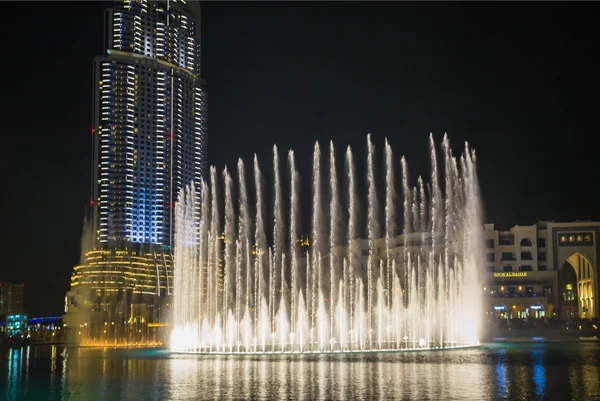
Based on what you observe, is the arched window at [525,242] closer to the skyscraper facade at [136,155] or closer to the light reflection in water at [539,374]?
the light reflection in water at [539,374]

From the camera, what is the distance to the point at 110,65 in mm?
131750

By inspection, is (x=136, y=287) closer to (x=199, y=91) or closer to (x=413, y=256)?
(x=199, y=91)

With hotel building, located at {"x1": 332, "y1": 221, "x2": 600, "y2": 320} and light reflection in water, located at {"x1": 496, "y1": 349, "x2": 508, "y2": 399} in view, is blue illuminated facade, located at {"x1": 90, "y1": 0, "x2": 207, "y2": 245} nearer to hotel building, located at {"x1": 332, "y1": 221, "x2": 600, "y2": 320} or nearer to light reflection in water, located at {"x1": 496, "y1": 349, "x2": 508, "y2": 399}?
hotel building, located at {"x1": 332, "y1": 221, "x2": 600, "y2": 320}

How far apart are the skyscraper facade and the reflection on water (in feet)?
292

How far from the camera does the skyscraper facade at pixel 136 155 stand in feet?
423

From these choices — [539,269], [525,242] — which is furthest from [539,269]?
[525,242]

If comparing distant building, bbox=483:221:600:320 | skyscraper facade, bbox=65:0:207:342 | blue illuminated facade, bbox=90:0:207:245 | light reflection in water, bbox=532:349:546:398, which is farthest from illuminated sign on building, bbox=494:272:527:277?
blue illuminated facade, bbox=90:0:207:245

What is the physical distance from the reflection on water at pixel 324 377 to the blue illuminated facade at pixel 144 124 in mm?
93556

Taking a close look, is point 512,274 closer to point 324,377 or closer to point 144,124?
point 324,377

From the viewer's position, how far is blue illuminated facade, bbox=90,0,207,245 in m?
130

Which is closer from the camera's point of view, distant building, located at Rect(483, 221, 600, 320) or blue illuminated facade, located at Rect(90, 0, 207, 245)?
distant building, located at Rect(483, 221, 600, 320)

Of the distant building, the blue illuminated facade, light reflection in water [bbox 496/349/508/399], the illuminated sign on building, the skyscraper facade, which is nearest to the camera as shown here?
light reflection in water [bbox 496/349/508/399]

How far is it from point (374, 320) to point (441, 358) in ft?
148

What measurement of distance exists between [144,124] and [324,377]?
11215 centimetres
